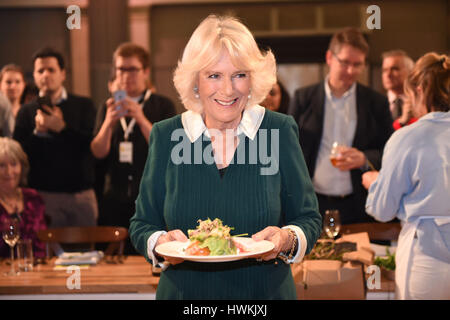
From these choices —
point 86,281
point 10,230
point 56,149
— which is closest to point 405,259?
point 86,281

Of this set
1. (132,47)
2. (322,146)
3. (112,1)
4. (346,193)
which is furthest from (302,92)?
(112,1)

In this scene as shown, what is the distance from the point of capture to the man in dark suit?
3.89 meters

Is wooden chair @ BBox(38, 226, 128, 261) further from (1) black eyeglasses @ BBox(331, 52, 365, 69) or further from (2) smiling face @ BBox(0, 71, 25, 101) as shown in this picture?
(2) smiling face @ BBox(0, 71, 25, 101)

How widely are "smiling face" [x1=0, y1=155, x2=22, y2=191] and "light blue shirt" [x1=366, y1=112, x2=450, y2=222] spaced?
85.0 inches

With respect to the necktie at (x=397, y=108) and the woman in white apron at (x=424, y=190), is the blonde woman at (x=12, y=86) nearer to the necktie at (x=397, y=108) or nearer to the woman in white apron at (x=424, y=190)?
the necktie at (x=397, y=108)

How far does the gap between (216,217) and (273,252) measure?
0.22m

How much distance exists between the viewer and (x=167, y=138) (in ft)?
5.90

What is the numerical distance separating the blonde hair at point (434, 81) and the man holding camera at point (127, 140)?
185 centimetres

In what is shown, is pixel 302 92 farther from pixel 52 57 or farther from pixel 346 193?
pixel 52 57

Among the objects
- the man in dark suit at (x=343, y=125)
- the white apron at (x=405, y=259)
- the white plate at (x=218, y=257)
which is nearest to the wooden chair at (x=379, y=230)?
the man in dark suit at (x=343, y=125)

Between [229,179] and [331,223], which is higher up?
[229,179]

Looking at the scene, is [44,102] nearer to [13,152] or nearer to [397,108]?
[13,152]

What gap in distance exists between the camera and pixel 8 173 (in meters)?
3.53

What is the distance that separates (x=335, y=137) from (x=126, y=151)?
1.38 meters
